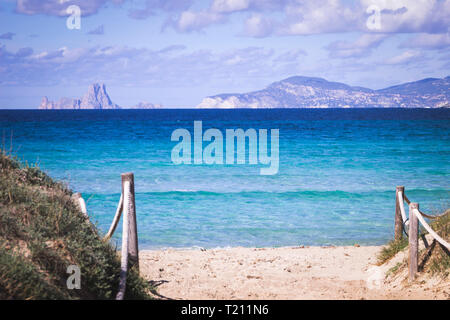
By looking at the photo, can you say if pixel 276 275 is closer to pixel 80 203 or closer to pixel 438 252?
pixel 438 252

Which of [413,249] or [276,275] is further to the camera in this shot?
[276,275]

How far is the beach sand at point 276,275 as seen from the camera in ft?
23.1

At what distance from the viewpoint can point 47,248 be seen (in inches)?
191

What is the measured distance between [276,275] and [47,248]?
4.90 metres

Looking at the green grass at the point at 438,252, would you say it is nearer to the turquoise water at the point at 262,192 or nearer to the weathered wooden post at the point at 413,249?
the weathered wooden post at the point at 413,249

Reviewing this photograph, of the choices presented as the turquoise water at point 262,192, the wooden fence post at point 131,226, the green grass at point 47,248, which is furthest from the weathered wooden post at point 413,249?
the wooden fence post at point 131,226

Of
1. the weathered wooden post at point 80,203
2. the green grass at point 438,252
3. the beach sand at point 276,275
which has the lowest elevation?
the beach sand at point 276,275

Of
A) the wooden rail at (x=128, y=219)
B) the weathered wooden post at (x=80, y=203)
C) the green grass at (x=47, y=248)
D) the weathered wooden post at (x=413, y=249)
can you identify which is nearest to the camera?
the green grass at (x=47, y=248)

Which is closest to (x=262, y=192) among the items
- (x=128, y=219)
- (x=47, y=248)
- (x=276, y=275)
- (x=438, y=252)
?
(x=276, y=275)

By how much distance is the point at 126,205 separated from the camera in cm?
625

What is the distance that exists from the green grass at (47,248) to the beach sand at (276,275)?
71.2 inches

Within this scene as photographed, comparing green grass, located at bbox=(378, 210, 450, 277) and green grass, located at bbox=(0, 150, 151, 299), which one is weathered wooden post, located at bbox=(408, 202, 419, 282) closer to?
green grass, located at bbox=(378, 210, 450, 277)

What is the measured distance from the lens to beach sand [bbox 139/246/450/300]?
7039 mm

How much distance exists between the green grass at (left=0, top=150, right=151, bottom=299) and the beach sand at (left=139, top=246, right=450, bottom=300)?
1808 millimetres
